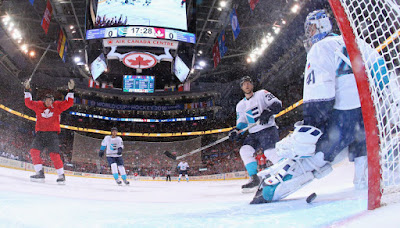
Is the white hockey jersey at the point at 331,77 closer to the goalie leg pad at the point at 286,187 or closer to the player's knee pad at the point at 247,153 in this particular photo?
the goalie leg pad at the point at 286,187

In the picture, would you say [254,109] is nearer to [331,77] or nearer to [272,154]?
[272,154]

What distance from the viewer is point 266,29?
551 inches

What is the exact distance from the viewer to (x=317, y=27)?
1921 millimetres

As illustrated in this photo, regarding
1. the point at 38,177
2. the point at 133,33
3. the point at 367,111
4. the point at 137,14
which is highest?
the point at 137,14

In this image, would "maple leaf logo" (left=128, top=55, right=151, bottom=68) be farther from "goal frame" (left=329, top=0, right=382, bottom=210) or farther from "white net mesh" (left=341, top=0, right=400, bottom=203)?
"goal frame" (left=329, top=0, right=382, bottom=210)

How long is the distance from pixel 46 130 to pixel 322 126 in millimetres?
4359

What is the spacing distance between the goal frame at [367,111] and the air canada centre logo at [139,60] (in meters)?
6.95

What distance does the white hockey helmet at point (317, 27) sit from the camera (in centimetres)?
190

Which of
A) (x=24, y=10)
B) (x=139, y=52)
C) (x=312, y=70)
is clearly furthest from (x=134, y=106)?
(x=312, y=70)

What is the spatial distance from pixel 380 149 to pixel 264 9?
1246 cm

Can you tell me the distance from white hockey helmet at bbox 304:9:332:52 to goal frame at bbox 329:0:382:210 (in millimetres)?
912

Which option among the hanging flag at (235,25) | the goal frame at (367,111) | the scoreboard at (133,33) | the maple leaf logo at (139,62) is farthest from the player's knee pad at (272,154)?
the hanging flag at (235,25)

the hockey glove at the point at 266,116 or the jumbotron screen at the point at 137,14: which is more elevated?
the jumbotron screen at the point at 137,14

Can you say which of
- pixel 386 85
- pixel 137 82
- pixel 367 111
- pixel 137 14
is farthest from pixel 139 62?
pixel 367 111
